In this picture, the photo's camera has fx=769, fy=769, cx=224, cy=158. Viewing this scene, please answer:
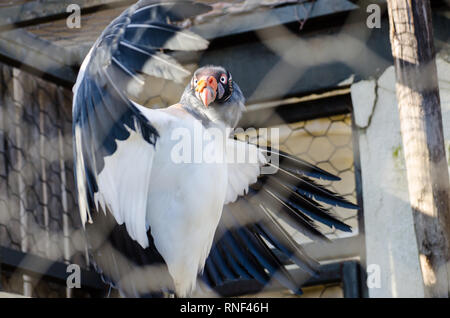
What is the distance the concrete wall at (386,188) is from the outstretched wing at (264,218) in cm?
47

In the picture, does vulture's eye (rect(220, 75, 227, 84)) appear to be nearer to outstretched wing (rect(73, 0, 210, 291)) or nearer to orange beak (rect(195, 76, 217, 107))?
orange beak (rect(195, 76, 217, 107))

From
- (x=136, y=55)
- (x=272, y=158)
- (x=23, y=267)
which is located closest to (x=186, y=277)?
(x=272, y=158)

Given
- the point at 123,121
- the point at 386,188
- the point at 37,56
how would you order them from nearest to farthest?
1. the point at 123,121
2. the point at 386,188
3. the point at 37,56

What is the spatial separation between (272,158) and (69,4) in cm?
81

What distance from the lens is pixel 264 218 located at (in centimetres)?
178

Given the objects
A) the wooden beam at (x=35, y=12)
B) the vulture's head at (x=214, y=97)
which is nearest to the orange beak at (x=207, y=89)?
the vulture's head at (x=214, y=97)

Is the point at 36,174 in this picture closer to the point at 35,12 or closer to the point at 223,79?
the point at 35,12

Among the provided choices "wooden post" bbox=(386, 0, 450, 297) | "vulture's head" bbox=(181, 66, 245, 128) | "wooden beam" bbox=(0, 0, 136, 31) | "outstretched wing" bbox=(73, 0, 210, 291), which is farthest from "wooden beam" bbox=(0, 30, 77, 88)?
"wooden post" bbox=(386, 0, 450, 297)

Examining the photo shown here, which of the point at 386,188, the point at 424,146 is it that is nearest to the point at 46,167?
the point at 386,188

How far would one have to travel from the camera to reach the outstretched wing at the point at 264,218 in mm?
1714

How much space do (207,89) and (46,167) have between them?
0.96 m

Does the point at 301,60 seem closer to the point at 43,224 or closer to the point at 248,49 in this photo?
the point at 248,49

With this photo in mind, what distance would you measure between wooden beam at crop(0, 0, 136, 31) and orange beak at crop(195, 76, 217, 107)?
2.21ft

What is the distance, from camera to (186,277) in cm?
161
